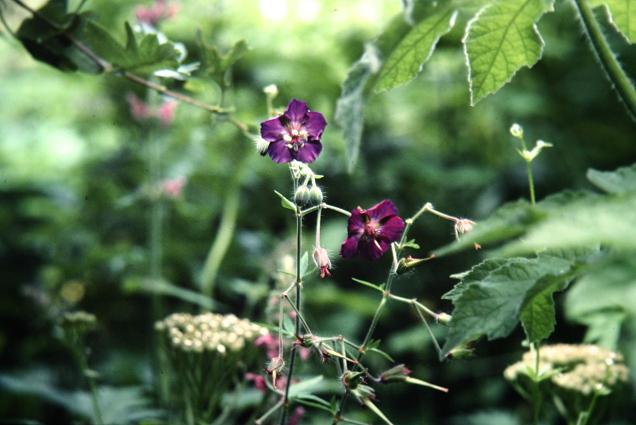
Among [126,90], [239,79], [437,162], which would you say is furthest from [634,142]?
[126,90]

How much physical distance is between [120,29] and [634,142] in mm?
2512

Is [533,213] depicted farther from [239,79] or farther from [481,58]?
[239,79]

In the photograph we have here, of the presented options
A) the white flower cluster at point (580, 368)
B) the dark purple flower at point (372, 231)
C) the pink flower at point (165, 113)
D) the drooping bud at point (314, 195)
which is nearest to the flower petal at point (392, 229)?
the dark purple flower at point (372, 231)

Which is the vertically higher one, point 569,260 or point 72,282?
point 72,282

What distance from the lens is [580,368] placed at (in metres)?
1.05

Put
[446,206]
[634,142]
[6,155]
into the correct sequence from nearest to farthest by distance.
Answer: [446,206] < [634,142] < [6,155]

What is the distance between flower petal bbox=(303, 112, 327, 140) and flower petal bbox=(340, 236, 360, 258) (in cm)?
14

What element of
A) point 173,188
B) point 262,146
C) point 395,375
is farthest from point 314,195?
point 173,188

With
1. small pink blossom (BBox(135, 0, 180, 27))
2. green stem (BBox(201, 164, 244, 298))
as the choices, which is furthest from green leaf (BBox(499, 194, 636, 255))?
small pink blossom (BBox(135, 0, 180, 27))

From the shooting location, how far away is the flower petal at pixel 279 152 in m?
0.86

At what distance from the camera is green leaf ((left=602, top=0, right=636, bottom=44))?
84 centimetres

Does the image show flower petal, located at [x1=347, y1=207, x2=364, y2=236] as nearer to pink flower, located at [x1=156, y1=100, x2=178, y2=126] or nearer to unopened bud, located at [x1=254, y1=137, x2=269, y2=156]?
unopened bud, located at [x1=254, y1=137, x2=269, y2=156]

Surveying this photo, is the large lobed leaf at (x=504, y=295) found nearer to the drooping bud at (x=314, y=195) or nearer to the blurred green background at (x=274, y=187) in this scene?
the drooping bud at (x=314, y=195)

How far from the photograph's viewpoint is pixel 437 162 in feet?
10.3
